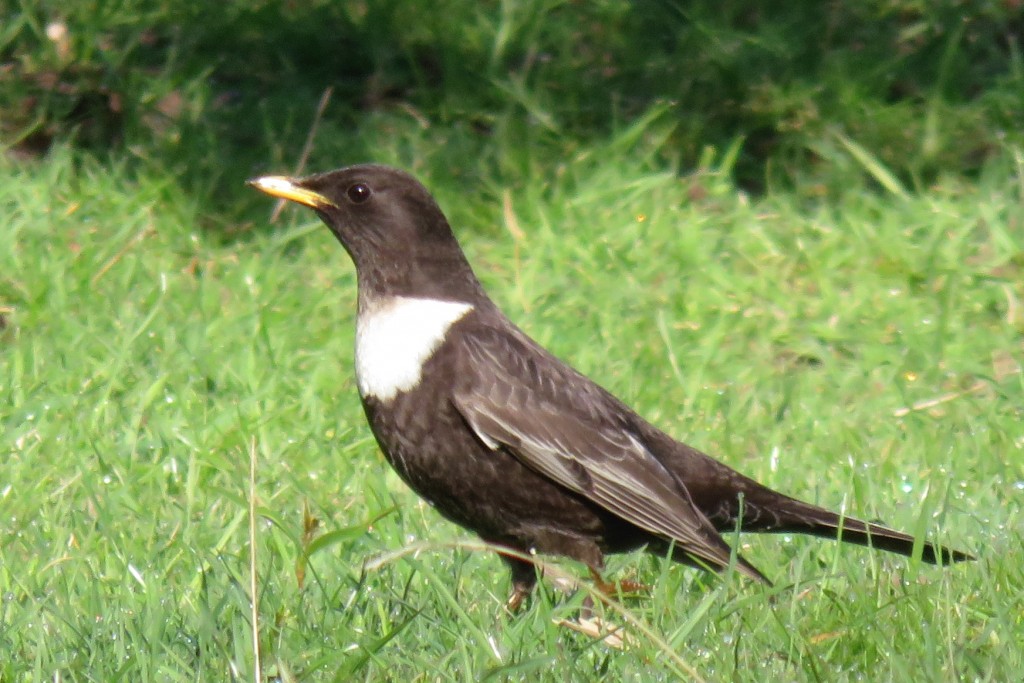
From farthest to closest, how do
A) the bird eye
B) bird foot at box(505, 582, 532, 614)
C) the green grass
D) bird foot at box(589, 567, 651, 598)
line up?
the bird eye
bird foot at box(505, 582, 532, 614)
bird foot at box(589, 567, 651, 598)
the green grass

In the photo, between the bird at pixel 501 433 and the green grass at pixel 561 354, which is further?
the bird at pixel 501 433

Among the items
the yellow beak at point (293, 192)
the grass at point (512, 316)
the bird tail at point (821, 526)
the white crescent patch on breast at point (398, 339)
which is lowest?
the grass at point (512, 316)

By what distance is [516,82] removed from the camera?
304 inches

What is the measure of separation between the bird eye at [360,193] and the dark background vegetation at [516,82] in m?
2.54

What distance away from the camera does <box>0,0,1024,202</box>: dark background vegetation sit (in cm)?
752

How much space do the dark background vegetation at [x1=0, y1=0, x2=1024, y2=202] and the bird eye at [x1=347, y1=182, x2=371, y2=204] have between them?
2539mm

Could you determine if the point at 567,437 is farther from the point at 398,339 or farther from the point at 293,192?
the point at 293,192

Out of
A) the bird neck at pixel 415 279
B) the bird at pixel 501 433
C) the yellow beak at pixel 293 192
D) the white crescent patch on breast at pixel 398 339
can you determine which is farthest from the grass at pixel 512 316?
the yellow beak at pixel 293 192

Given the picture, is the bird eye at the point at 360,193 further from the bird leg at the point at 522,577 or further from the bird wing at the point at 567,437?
the bird leg at the point at 522,577

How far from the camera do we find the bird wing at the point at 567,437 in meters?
4.43

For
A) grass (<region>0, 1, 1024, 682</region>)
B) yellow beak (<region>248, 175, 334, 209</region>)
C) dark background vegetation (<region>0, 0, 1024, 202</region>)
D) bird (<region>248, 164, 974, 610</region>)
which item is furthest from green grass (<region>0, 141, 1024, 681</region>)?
yellow beak (<region>248, 175, 334, 209</region>)

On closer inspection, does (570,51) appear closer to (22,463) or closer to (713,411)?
(713,411)

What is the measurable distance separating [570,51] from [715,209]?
1279 millimetres

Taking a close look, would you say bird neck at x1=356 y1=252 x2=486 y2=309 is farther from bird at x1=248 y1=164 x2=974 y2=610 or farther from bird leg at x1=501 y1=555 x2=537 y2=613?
bird leg at x1=501 y1=555 x2=537 y2=613
